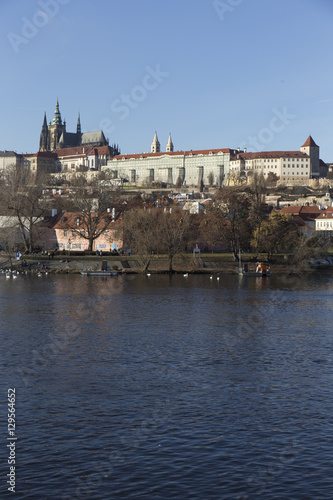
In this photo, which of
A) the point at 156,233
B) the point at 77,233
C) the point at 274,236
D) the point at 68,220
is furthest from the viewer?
the point at 68,220

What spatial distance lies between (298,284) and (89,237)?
104 ft

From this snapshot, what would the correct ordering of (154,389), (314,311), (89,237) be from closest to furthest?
1. (154,389)
2. (314,311)
3. (89,237)

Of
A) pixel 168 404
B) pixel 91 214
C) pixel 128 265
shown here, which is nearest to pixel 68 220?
pixel 91 214

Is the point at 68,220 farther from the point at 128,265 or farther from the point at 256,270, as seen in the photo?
the point at 256,270

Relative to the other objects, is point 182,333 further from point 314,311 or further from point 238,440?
point 238,440

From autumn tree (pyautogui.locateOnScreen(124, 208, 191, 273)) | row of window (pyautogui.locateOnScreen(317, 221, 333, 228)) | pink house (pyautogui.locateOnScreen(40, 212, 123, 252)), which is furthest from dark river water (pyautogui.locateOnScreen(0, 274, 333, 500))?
row of window (pyautogui.locateOnScreen(317, 221, 333, 228))

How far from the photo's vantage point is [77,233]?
86.5 m

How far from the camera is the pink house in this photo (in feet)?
281

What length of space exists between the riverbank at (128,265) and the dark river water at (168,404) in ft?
110

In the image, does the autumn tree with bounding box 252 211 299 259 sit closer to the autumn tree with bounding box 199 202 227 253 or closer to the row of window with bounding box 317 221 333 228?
the autumn tree with bounding box 199 202 227 253

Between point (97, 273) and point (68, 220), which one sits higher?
point (68, 220)

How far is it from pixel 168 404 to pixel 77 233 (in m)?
67.3

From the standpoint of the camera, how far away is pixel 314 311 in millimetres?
43375

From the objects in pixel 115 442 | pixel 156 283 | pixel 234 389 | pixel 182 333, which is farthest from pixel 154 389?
pixel 156 283
